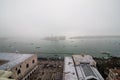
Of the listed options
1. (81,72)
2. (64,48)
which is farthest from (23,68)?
(64,48)

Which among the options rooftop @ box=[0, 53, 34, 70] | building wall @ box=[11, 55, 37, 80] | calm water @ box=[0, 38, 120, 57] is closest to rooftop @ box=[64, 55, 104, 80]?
building wall @ box=[11, 55, 37, 80]

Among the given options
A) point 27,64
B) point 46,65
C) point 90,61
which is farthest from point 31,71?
point 90,61

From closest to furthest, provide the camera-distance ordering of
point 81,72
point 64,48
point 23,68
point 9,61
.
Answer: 1. point 81,72
2. point 23,68
3. point 9,61
4. point 64,48

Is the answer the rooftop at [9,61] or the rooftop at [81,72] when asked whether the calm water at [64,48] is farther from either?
the rooftop at [81,72]

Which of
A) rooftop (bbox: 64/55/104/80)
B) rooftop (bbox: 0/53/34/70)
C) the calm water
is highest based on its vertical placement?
rooftop (bbox: 0/53/34/70)

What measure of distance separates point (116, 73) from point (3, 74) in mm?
15716

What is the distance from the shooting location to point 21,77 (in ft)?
76.6

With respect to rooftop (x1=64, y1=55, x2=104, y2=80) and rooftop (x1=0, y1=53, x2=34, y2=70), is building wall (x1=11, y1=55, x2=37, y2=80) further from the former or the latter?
rooftop (x1=64, y1=55, x2=104, y2=80)

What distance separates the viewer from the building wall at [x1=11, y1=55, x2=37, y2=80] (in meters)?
21.7

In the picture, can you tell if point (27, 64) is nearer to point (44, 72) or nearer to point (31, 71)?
point (31, 71)

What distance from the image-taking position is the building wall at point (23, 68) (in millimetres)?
→ 21672

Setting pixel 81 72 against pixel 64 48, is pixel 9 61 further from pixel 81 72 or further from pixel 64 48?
pixel 64 48

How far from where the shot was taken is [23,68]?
81.5ft

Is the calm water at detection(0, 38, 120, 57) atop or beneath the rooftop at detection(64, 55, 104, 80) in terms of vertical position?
beneath
